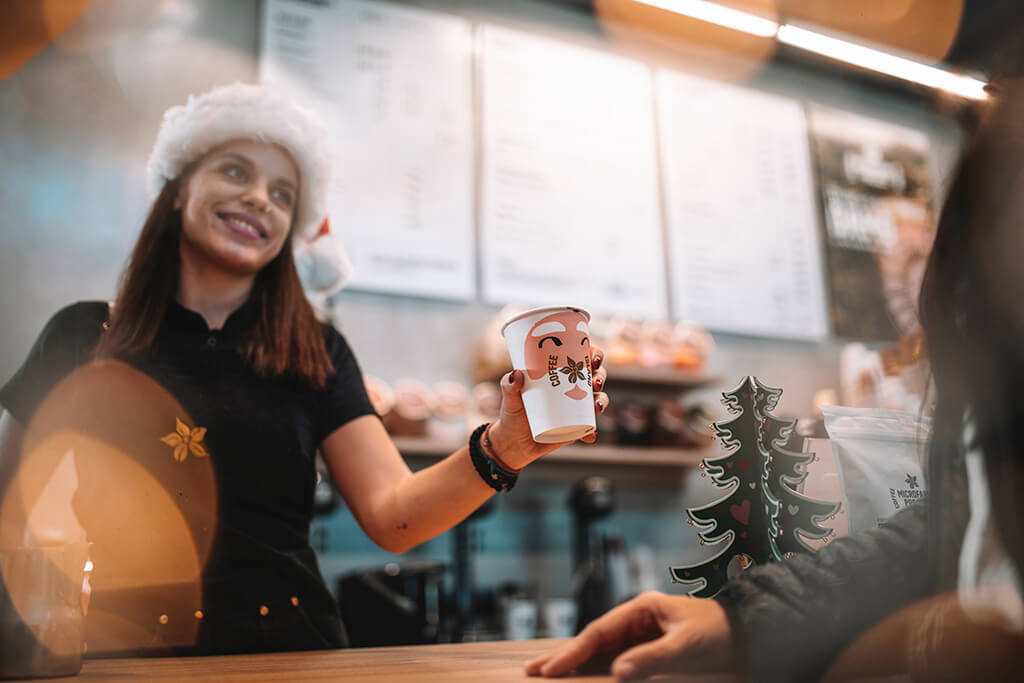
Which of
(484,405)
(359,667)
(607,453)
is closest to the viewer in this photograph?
(359,667)

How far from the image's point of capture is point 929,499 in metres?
0.62

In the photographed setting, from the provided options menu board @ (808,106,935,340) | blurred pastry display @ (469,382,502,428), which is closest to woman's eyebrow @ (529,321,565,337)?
blurred pastry display @ (469,382,502,428)

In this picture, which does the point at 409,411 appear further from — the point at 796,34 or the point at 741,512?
the point at 796,34

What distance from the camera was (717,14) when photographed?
3.15m

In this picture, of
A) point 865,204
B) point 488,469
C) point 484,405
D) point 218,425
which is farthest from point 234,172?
point 865,204

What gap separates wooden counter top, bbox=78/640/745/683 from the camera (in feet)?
2.27

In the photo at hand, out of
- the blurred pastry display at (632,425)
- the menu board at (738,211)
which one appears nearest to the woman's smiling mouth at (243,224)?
the blurred pastry display at (632,425)

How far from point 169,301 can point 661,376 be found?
215 cm

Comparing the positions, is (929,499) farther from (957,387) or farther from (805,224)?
(805,224)

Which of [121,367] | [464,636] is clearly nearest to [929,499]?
[121,367]

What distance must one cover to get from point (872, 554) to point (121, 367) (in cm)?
120

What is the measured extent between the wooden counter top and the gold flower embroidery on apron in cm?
44

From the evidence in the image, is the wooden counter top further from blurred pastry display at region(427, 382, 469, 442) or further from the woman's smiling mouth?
blurred pastry display at region(427, 382, 469, 442)

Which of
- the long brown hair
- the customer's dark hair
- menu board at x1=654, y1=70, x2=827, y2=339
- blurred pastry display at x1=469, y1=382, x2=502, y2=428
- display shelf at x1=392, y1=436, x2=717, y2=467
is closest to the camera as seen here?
the customer's dark hair
